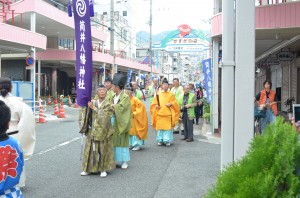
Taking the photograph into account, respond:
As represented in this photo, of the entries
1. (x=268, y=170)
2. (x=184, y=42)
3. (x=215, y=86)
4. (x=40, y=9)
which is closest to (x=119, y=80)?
(x=215, y=86)

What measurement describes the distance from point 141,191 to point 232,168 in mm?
3763

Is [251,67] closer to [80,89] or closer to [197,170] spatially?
[80,89]

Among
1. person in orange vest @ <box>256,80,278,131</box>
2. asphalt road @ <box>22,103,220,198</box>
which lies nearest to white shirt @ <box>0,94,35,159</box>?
asphalt road @ <box>22,103,220,198</box>

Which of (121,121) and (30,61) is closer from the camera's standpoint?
(121,121)

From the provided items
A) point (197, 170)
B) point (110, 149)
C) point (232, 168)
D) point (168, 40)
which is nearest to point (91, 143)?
point (110, 149)

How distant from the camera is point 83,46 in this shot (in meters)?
5.43

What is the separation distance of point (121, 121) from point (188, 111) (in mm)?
4357

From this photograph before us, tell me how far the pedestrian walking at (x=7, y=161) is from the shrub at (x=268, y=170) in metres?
1.64

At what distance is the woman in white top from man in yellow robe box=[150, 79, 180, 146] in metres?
5.26

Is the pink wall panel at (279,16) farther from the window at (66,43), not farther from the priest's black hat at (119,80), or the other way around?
the window at (66,43)

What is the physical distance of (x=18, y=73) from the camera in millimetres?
27688

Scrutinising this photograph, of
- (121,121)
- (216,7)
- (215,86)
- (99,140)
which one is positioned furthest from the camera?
(216,7)

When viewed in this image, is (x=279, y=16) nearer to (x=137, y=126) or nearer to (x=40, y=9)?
(x=137, y=126)

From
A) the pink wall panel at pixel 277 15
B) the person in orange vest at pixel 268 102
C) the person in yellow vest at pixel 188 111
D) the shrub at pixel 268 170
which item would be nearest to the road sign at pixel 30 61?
the person in yellow vest at pixel 188 111
